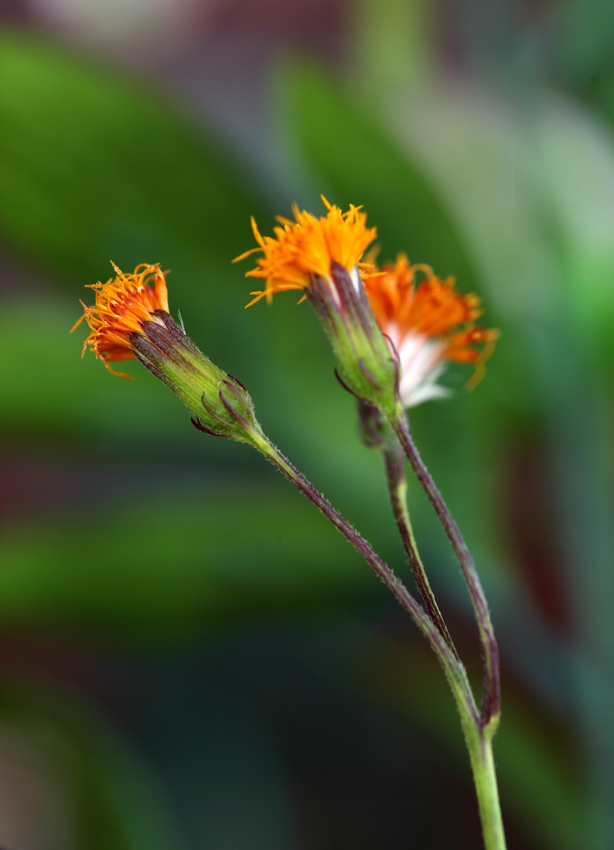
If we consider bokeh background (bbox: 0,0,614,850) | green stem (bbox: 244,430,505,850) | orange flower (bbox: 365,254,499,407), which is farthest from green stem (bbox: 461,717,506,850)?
bokeh background (bbox: 0,0,614,850)

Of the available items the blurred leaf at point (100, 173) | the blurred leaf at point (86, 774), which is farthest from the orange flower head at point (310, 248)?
the blurred leaf at point (86, 774)

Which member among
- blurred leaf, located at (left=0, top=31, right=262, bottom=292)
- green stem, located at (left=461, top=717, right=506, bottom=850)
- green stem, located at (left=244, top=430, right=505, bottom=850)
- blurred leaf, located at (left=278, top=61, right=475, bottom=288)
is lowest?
green stem, located at (left=461, top=717, right=506, bottom=850)

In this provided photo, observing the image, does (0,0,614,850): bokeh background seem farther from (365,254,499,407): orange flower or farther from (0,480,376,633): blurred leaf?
(365,254,499,407): orange flower

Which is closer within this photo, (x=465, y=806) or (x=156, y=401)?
(x=156, y=401)

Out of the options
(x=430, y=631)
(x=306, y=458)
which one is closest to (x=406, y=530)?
(x=430, y=631)

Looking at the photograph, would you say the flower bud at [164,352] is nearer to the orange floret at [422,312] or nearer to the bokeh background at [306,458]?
the orange floret at [422,312]

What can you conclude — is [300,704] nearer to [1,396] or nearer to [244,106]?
[1,396]

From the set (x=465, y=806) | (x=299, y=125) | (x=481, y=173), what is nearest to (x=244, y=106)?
(x=481, y=173)
